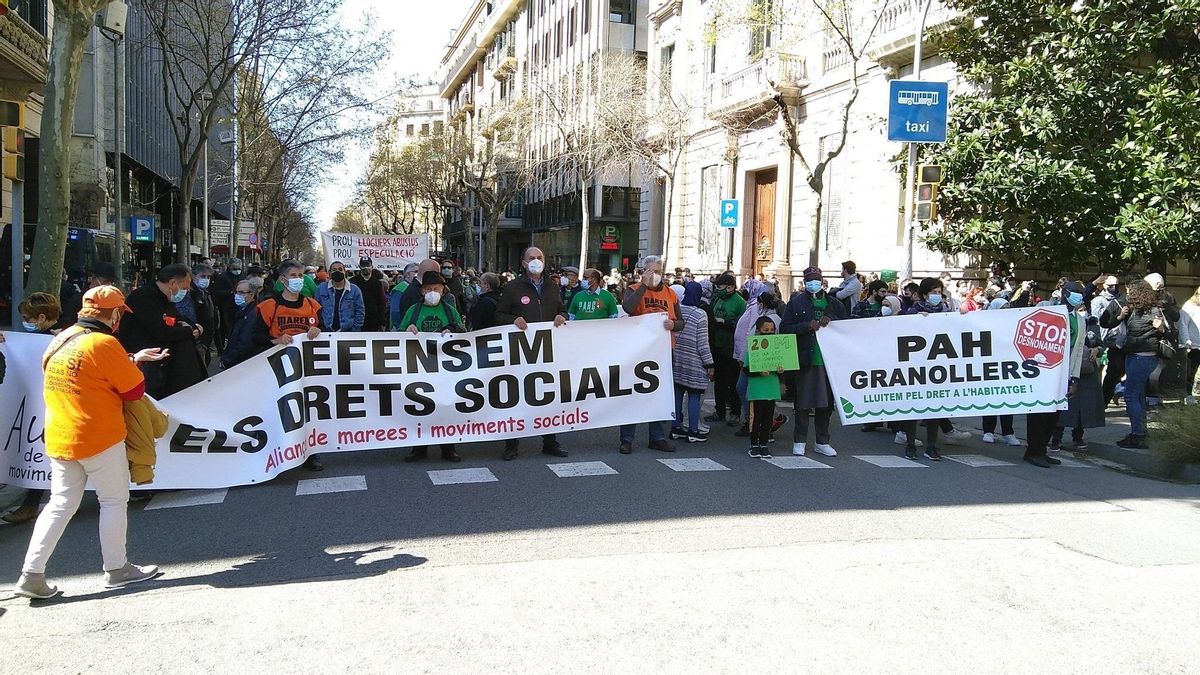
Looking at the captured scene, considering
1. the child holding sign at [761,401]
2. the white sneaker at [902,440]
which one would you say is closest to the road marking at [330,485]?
the child holding sign at [761,401]

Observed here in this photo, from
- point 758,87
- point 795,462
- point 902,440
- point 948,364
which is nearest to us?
point 795,462

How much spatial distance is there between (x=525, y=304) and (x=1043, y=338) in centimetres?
551

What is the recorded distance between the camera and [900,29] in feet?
70.8

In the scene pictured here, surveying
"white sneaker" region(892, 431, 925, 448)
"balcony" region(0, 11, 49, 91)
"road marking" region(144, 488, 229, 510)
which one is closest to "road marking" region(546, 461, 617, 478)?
"road marking" region(144, 488, 229, 510)

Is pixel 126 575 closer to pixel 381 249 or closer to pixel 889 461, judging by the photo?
pixel 889 461

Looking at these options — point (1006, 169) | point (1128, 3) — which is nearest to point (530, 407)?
point (1006, 169)

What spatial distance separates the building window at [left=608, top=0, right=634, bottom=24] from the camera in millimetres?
49000

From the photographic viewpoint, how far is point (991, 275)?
61.3 feet

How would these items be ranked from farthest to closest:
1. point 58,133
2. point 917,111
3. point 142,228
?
point 142,228 → point 917,111 → point 58,133

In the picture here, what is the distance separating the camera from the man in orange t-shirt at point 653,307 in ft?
31.9

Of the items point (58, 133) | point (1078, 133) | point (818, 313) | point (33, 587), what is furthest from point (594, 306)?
point (1078, 133)

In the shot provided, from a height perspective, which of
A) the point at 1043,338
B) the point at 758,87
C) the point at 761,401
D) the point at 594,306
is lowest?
the point at 761,401

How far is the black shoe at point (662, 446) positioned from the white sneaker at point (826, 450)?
1.51m

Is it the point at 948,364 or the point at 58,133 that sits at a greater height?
the point at 58,133
